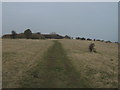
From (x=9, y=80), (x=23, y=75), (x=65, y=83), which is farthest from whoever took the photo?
(x=23, y=75)

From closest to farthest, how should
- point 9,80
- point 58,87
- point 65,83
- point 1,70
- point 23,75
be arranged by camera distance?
point 58,87, point 65,83, point 9,80, point 23,75, point 1,70

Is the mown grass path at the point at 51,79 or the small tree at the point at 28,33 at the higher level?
the small tree at the point at 28,33

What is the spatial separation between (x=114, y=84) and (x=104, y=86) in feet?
3.79

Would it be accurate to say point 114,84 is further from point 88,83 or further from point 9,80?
point 9,80

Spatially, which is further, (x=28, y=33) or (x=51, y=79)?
(x=28, y=33)

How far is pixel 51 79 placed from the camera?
16.1 meters

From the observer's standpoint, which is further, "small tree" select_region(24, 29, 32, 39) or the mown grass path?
"small tree" select_region(24, 29, 32, 39)

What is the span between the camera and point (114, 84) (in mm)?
16438

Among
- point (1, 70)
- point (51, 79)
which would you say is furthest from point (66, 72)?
point (1, 70)

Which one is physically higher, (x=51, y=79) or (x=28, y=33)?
(x=28, y=33)

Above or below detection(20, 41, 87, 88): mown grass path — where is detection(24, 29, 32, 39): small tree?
above

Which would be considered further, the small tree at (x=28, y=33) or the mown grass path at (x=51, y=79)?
the small tree at (x=28, y=33)

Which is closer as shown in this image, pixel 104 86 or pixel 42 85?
pixel 42 85

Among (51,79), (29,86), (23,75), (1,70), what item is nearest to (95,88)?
(51,79)
